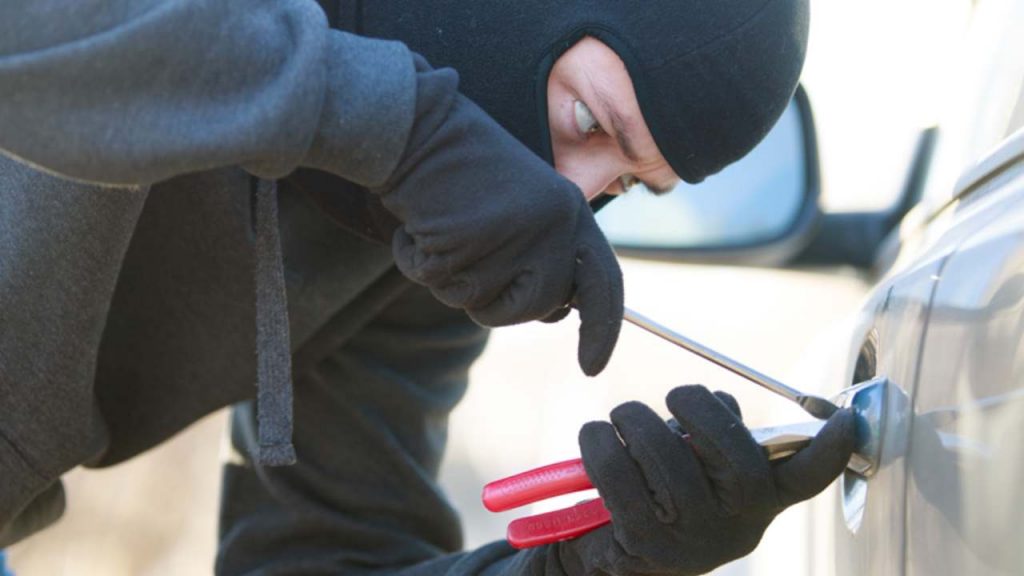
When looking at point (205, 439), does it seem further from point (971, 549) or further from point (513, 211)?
point (971, 549)

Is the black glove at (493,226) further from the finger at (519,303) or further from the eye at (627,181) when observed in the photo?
the eye at (627,181)

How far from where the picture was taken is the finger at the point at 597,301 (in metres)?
1.17

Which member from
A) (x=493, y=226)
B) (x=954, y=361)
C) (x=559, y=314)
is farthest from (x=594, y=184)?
(x=954, y=361)

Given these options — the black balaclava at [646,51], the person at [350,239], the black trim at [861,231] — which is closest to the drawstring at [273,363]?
the person at [350,239]

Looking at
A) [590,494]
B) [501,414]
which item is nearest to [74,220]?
[590,494]

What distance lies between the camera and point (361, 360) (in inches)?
78.2

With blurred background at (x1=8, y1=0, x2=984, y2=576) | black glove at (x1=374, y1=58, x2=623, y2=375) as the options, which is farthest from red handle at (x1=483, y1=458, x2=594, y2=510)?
blurred background at (x1=8, y1=0, x2=984, y2=576)

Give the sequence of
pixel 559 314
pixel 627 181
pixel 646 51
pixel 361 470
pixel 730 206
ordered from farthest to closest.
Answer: pixel 730 206 < pixel 361 470 < pixel 627 181 < pixel 646 51 < pixel 559 314

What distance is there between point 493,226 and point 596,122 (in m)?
0.33

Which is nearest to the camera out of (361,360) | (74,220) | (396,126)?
(396,126)

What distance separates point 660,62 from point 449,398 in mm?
847

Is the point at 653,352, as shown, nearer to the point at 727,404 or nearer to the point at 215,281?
the point at 215,281

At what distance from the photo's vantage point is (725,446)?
111 cm

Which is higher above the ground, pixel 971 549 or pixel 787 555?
pixel 971 549
